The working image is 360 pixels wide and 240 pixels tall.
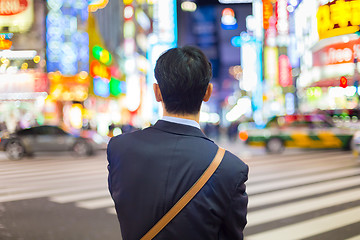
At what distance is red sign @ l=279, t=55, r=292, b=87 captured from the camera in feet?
150

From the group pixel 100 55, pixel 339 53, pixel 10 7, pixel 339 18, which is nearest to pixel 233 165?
pixel 10 7

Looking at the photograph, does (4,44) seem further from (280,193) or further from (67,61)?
(67,61)

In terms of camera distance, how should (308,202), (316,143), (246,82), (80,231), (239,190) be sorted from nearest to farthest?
(239,190) → (80,231) → (308,202) → (316,143) → (246,82)

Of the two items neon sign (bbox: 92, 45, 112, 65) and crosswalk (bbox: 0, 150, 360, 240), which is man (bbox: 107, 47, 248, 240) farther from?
neon sign (bbox: 92, 45, 112, 65)

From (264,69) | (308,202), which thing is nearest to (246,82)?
(264,69)

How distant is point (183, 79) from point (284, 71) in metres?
46.0

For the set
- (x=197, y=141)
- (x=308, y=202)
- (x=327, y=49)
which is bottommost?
(x=308, y=202)

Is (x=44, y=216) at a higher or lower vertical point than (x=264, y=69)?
lower

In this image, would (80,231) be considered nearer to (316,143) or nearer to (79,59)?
(316,143)

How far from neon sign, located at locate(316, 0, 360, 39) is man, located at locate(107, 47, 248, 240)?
35.0ft

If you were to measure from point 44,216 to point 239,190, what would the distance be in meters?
5.74

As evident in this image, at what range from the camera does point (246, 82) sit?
45719mm

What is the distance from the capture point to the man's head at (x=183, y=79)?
1926mm

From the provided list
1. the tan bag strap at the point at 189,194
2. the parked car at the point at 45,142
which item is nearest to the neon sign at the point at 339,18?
the parked car at the point at 45,142
